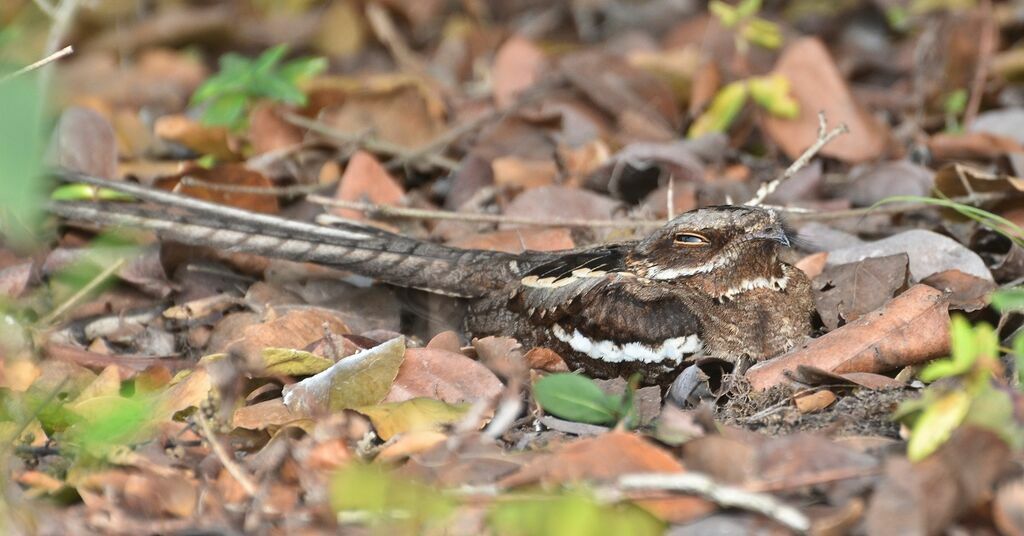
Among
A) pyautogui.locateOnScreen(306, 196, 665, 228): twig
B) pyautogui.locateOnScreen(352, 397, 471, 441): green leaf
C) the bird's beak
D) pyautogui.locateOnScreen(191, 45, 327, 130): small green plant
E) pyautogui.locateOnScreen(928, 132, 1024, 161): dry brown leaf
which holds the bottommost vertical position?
pyautogui.locateOnScreen(928, 132, 1024, 161): dry brown leaf

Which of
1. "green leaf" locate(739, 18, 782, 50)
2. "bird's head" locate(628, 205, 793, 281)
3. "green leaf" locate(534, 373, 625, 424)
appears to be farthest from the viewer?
"green leaf" locate(739, 18, 782, 50)

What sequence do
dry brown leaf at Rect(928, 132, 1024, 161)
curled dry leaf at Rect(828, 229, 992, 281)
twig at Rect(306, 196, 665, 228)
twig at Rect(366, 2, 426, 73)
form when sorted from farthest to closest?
twig at Rect(366, 2, 426, 73) → dry brown leaf at Rect(928, 132, 1024, 161) → twig at Rect(306, 196, 665, 228) → curled dry leaf at Rect(828, 229, 992, 281)

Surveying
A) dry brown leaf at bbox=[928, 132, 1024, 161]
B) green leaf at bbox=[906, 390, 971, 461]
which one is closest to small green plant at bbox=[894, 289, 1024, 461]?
green leaf at bbox=[906, 390, 971, 461]

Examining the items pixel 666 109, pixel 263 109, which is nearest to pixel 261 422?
pixel 263 109

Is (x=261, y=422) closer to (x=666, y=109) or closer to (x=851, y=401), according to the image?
(x=851, y=401)

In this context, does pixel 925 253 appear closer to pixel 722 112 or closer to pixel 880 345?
pixel 880 345

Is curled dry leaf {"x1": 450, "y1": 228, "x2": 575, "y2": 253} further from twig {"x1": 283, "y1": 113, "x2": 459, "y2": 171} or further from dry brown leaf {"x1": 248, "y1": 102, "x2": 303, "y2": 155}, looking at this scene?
dry brown leaf {"x1": 248, "y1": 102, "x2": 303, "y2": 155}
